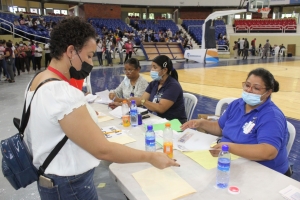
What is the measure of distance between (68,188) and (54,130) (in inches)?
12.1

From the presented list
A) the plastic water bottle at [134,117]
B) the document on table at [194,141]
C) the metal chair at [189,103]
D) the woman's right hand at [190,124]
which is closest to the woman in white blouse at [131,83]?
the metal chair at [189,103]

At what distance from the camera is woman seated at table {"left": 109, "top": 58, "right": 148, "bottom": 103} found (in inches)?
127

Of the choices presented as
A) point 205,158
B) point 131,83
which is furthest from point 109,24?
point 205,158

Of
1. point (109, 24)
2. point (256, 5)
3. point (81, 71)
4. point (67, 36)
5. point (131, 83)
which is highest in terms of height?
point (256, 5)

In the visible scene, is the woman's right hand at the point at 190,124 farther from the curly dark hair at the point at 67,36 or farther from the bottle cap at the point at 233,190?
the curly dark hair at the point at 67,36

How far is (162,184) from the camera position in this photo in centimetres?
131

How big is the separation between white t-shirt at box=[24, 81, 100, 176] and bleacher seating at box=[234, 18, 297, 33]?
21940 mm

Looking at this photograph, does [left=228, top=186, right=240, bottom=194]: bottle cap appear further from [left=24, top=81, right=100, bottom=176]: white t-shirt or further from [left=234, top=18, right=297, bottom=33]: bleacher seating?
[left=234, top=18, right=297, bottom=33]: bleacher seating

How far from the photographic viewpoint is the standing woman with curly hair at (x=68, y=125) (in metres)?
1.00

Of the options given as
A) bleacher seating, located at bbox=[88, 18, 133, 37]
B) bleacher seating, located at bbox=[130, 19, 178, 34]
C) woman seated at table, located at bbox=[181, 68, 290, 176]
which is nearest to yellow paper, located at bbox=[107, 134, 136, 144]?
woman seated at table, located at bbox=[181, 68, 290, 176]

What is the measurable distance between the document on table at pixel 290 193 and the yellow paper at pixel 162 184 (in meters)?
0.45

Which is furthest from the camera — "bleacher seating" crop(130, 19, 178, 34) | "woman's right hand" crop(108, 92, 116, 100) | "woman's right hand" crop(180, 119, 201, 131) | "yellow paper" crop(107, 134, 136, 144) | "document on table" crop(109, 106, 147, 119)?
"bleacher seating" crop(130, 19, 178, 34)

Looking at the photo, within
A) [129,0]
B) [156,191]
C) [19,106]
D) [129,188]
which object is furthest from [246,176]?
[129,0]

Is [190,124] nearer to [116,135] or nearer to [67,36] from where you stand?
[116,135]
